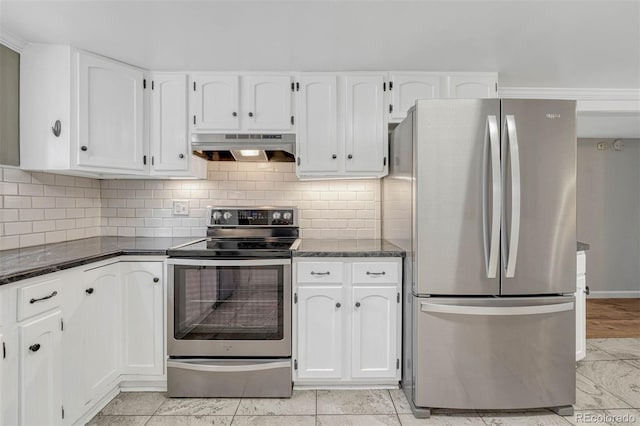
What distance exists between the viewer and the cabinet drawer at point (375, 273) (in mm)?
2158

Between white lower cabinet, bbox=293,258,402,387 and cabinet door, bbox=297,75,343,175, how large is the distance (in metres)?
0.74

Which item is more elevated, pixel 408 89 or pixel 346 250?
pixel 408 89

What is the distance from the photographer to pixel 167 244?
239 centimetres

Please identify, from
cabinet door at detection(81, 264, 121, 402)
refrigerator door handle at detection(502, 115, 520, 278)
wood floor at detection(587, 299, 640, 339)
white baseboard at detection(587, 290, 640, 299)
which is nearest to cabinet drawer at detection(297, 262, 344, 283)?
refrigerator door handle at detection(502, 115, 520, 278)

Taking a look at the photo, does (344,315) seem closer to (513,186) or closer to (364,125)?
(513,186)

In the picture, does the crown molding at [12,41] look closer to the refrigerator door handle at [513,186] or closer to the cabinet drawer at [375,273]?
the cabinet drawer at [375,273]

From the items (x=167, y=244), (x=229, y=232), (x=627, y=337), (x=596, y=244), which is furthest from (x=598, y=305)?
(x=167, y=244)

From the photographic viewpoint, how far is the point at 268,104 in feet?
8.10

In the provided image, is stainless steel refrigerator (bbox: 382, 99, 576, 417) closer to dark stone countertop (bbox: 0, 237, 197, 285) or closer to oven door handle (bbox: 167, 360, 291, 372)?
oven door handle (bbox: 167, 360, 291, 372)

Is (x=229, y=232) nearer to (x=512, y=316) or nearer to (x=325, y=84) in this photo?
(x=325, y=84)

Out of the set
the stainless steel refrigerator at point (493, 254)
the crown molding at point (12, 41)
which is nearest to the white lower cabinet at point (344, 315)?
the stainless steel refrigerator at point (493, 254)

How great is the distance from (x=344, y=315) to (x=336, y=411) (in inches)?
21.7

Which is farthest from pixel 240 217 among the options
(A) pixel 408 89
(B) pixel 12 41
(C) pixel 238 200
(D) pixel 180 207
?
(B) pixel 12 41

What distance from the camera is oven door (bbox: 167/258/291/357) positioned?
2.12 m
